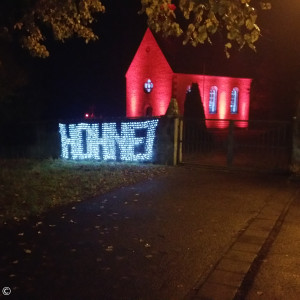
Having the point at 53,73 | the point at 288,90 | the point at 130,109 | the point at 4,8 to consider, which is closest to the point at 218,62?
the point at 288,90

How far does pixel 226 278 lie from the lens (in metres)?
4.90

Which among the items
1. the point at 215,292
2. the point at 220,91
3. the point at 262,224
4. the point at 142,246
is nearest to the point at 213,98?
the point at 220,91

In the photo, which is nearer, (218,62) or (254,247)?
(254,247)

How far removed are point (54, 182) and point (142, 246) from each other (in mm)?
5386

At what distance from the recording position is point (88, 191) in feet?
31.7

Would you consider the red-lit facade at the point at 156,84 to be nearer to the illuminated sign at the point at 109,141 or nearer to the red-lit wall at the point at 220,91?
the red-lit wall at the point at 220,91

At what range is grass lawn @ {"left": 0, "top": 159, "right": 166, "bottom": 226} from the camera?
8195mm

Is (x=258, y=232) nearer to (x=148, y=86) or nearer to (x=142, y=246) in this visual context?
(x=142, y=246)

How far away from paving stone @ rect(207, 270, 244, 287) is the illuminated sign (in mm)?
9833

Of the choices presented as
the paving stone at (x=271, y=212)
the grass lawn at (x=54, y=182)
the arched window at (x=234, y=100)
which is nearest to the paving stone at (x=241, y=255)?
the paving stone at (x=271, y=212)

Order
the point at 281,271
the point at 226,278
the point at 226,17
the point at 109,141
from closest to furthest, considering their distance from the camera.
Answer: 1. the point at 226,278
2. the point at 281,271
3. the point at 226,17
4. the point at 109,141

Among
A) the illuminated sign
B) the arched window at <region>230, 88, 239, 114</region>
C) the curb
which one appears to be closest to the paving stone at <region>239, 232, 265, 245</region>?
the curb

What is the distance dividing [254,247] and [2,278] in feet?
11.1

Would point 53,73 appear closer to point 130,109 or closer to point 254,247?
point 130,109
